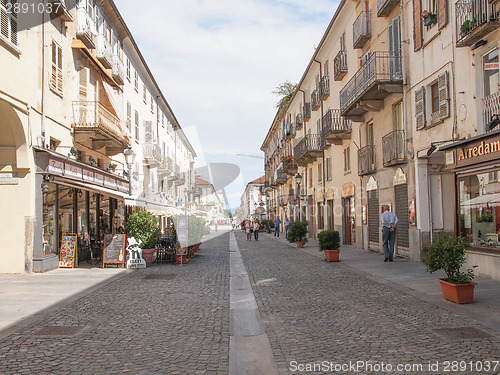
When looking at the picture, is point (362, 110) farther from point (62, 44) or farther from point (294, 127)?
point (294, 127)

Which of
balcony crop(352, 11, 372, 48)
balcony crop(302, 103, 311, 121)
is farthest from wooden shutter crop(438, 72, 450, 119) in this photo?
balcony crop(302, 103, 311, 121)

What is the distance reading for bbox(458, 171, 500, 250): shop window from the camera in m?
10.2

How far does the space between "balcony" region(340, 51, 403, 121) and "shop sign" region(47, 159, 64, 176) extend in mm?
10405

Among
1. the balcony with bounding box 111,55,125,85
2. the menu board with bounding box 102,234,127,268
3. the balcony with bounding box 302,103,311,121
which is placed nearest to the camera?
the menu board with bounding box 102,234,127,268

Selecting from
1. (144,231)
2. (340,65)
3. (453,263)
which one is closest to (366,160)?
(340,65)

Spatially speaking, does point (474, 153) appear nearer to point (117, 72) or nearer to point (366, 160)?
point (366, 160)

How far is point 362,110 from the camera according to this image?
1862cm

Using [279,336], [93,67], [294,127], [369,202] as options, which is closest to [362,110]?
[369,202]

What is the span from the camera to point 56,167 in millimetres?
13070

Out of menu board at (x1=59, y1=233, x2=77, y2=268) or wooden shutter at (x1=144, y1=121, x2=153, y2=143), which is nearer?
menu board at (x1=59, y1=233, x2=77, y2=268)

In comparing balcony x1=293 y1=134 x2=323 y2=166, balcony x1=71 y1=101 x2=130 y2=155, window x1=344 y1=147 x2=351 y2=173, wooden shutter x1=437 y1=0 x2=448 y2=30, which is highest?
wooden shutter x1=437 y1=0 x2=448 y2=30

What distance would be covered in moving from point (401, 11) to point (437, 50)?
3133 mm

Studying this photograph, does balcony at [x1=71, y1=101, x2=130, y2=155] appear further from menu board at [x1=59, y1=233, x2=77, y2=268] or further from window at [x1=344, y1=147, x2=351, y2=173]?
window at [x1=344, y1=147, x2=351, y2=173]

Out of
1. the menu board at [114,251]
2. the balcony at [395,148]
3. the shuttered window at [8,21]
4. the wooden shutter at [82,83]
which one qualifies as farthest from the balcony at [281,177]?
the shuttered window at [8,21]
